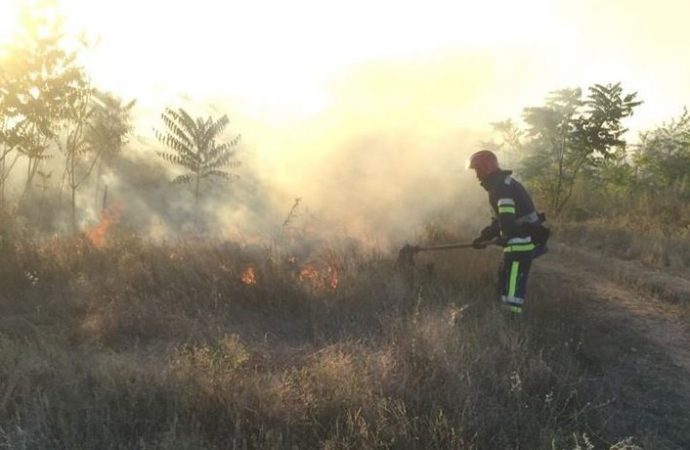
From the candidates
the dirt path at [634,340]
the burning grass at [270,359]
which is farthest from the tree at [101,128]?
the dirt path at [634,340]

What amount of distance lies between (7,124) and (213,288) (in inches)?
204

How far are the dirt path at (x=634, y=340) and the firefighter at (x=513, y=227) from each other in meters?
0.76

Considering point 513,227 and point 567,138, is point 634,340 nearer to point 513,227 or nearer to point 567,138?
point 513,227

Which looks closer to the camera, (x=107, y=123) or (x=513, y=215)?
(x=513, y=215)

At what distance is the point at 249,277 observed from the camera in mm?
6543

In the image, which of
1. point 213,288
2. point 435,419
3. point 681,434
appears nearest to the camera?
point 435,419

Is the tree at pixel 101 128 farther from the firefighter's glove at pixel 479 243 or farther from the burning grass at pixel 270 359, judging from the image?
the firefighter's glove at pixel 479 243

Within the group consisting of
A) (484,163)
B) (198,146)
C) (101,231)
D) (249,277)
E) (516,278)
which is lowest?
(249,277)

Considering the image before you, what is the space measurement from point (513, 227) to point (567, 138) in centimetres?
881

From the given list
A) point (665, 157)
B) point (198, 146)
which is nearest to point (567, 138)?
point (665, 157)

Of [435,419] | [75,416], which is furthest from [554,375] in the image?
[75,416]

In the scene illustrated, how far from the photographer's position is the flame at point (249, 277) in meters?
6.45

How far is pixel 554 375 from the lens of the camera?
4336 millimetres

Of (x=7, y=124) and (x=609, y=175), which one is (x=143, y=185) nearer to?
(x=7, y=124)
